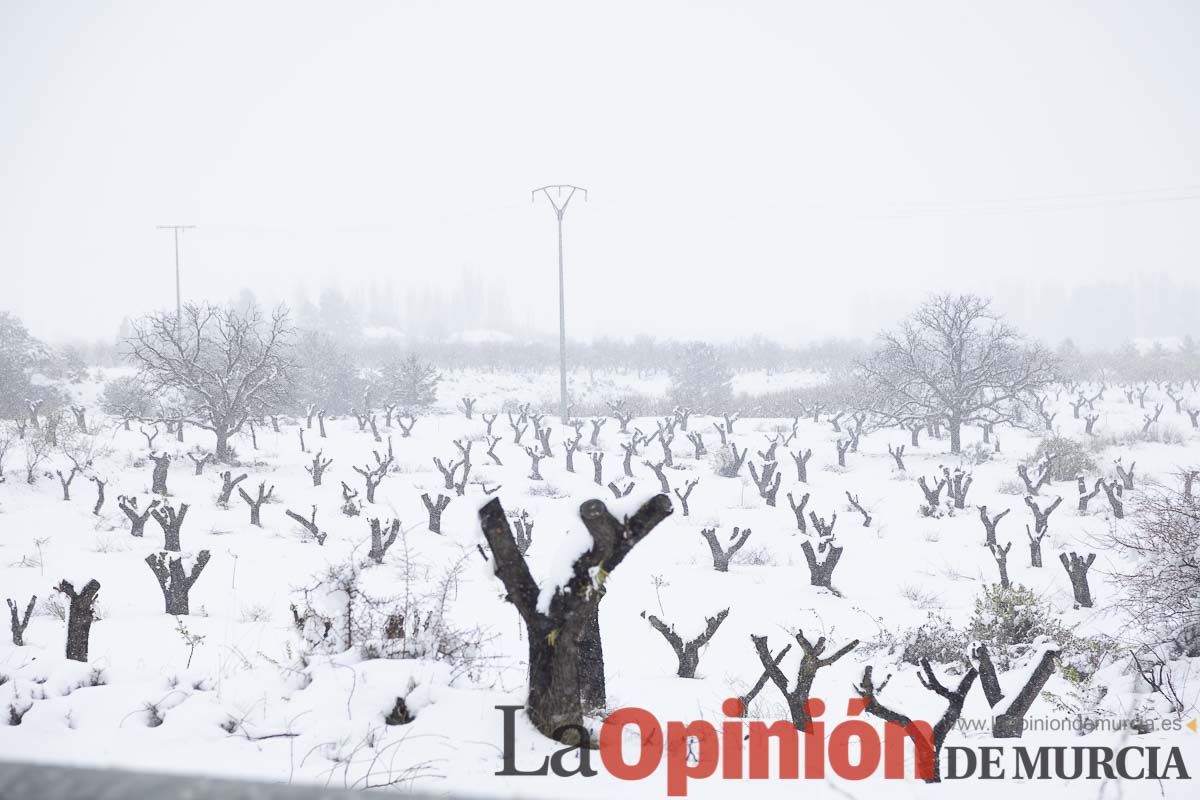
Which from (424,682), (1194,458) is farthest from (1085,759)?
(1194,458)

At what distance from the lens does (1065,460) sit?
2166 centimetres

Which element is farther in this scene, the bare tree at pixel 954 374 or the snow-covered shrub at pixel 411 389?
the snow-covered shrub at pixel 411 389

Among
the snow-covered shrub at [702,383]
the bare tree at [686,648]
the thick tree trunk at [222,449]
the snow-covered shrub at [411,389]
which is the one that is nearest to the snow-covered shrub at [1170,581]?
the bare tree at [686,648]

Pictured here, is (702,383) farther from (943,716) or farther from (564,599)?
(564,599)

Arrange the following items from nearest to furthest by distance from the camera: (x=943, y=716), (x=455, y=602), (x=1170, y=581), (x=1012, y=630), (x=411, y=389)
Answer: (x=943, y=716), (x=1170, y=581), (x=1012, y=630), (x=455, y=602), (x=411, y=389)

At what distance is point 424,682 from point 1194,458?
102 feet

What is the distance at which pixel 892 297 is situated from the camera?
153125 millimetres

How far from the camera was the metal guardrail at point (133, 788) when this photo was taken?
0.67m

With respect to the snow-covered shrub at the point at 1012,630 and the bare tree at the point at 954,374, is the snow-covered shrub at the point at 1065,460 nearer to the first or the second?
the bare tree at the point at 954,374

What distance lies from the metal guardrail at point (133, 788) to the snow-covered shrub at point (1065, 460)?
25.0 metres

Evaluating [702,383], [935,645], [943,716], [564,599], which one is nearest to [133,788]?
[564,599]

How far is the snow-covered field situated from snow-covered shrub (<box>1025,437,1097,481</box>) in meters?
0.87

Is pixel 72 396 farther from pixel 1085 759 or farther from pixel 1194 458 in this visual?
pixel 1194 458

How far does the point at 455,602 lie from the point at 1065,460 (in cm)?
2166
